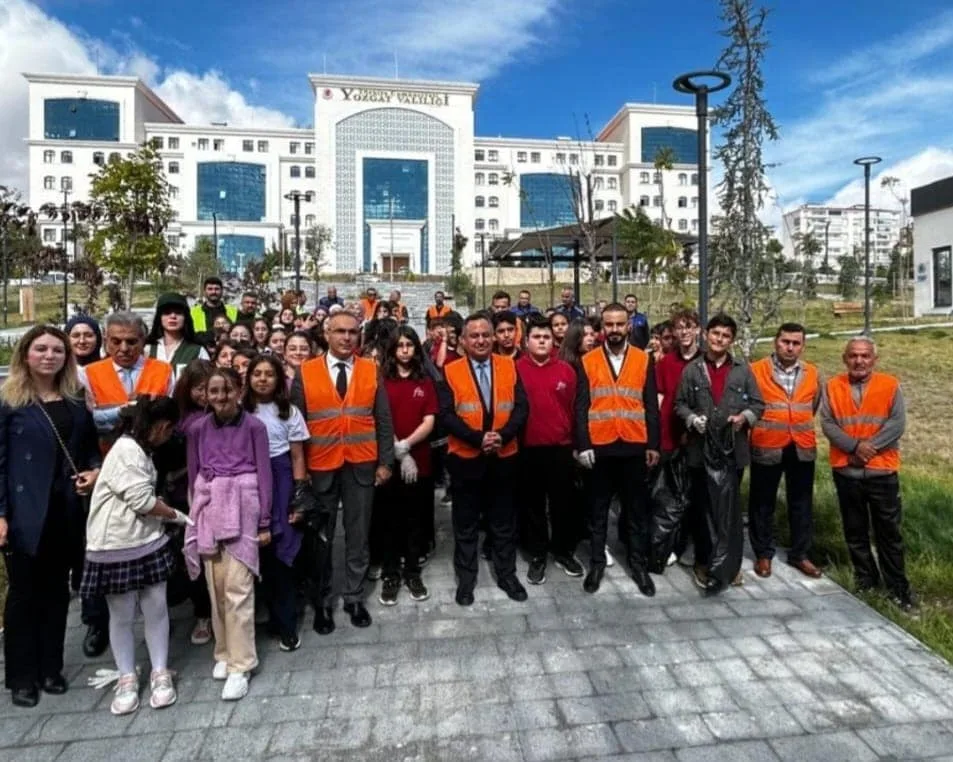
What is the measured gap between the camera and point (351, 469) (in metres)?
4.32

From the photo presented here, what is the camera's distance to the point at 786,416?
4.84 metres

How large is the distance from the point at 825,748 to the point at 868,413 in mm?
2321

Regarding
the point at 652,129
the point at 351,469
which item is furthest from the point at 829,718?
the point at 652,129

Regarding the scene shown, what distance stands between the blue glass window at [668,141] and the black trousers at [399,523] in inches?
3284

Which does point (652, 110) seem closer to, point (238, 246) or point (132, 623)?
point (238, 246)

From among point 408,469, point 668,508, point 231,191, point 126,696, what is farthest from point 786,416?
point 231,191

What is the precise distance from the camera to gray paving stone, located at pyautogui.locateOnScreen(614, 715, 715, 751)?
10.1 ft

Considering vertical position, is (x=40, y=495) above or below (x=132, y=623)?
above

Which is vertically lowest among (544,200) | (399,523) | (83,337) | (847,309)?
(399,523)

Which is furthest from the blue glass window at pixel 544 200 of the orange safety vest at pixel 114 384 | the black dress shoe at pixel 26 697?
the black dress shoe at pixel 26 697

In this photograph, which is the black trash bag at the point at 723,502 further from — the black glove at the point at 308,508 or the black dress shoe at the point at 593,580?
the black glove at the point at 308,508

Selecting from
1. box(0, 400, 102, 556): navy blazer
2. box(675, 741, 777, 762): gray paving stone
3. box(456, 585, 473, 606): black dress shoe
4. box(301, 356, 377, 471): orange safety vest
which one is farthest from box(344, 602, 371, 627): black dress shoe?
box(675, 741, 777, 762): gray paving stone

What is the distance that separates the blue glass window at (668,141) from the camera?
269 ft

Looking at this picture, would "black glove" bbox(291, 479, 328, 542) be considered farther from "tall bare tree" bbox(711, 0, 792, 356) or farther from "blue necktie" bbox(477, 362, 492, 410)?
"tall bare tree" bbox(711, 0, 792, 356)
